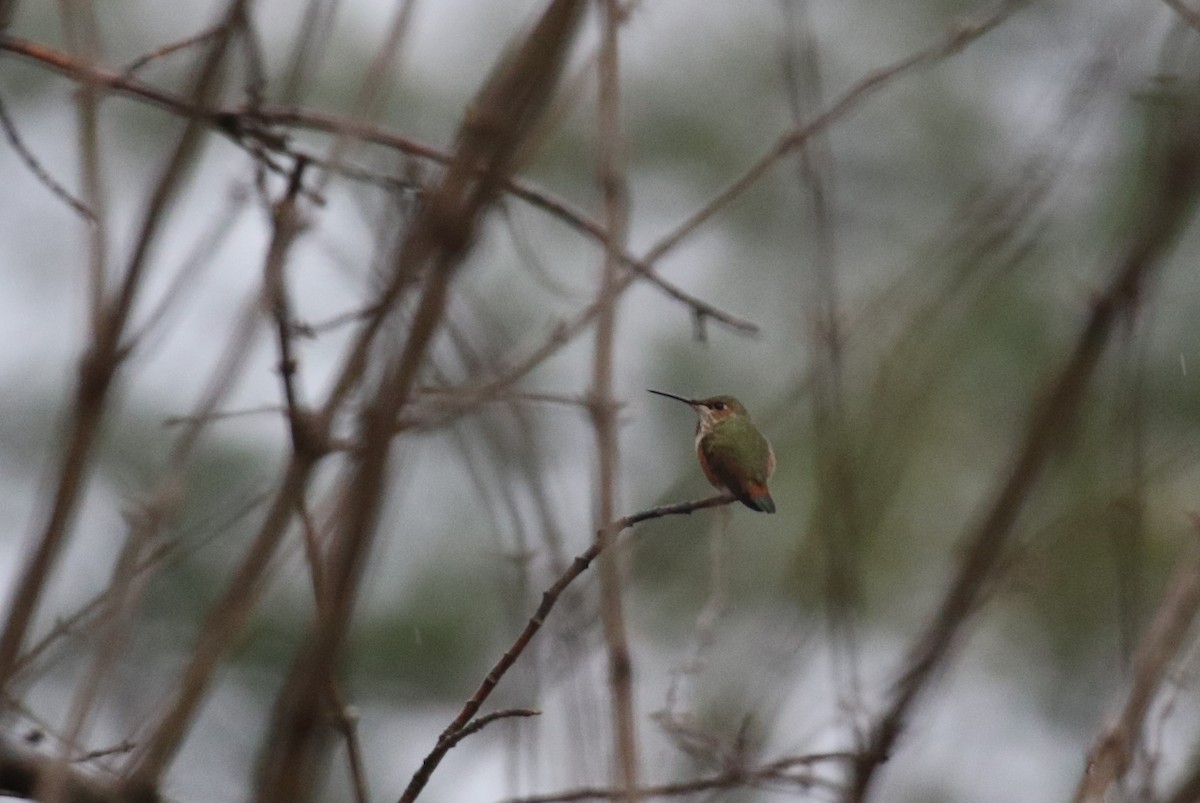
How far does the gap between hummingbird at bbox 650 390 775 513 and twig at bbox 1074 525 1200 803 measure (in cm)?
186

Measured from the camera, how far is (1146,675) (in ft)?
5.19

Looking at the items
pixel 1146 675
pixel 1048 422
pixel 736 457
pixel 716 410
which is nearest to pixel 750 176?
pixel 1146 675

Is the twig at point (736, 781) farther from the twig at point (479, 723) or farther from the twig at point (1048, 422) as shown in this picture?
the twig at point (1048, 422)

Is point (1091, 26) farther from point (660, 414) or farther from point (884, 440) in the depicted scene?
point (660, 414)

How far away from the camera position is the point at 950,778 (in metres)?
10.3

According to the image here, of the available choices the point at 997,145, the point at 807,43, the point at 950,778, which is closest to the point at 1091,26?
the point at 807,43

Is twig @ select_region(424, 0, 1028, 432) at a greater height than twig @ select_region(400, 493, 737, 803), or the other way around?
twig @ select_region(424, 0, 1028, 432)

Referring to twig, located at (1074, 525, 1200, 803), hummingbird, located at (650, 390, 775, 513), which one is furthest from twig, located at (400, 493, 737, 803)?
hummingbird, located at (650, 390, 775, 513)

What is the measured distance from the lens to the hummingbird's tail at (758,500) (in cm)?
335

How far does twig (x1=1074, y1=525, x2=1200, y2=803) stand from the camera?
1583 mm

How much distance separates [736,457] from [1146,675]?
2.25 metres

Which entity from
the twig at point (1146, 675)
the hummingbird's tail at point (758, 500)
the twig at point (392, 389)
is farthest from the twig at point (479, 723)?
the hummingbird's tail at point (758, 500)

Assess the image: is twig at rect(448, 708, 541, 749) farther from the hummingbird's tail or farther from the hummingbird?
the hummingbird

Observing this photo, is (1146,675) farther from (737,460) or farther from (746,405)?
(746,405)
